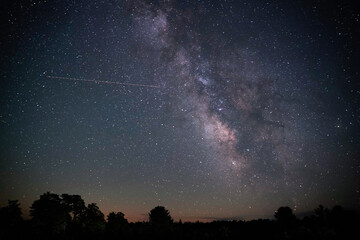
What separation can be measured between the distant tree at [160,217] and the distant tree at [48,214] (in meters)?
20.5

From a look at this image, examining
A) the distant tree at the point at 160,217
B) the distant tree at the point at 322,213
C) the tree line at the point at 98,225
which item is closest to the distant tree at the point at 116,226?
the tree line at the point at 98,225

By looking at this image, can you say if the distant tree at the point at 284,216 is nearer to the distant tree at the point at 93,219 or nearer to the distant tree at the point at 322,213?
the distant tree at the point at 322,213

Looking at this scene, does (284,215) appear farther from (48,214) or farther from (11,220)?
(11,220)

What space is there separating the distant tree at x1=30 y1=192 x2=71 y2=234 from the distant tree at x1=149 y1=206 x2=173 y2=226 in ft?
67.2

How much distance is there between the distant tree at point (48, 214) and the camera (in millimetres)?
49344

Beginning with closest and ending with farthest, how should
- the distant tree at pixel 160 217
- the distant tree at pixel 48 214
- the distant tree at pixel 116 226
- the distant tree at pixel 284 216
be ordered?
the distant tree at pixel 48 214
the distant tree at pixel 116 226
the distant tree at pixel 160 217
the distant tree at pixel 284 216

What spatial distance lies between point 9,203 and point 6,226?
4.89m

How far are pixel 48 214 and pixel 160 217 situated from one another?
2529 cm

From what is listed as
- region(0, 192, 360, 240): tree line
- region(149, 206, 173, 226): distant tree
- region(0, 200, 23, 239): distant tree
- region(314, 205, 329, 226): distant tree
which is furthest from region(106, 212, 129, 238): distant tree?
region(314, 205, 329, 226): distant tree

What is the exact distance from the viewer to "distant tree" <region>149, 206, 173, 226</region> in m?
61.2

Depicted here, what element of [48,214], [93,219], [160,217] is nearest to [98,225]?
[93,219]

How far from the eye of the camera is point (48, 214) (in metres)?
50.4

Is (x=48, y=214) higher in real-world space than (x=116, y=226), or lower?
higher

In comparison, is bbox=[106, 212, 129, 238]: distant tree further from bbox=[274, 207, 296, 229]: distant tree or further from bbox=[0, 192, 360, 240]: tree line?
bbox=[274, 207, 296, 229]: distant tree
